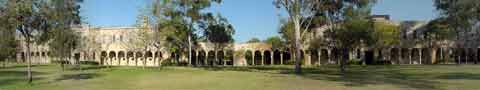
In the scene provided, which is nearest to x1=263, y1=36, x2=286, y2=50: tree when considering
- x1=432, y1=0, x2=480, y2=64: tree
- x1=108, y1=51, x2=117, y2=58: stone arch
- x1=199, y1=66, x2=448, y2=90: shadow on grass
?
x1=432, y1=0, x2=480, y2=64: tree

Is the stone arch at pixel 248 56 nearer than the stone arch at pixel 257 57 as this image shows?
Yes

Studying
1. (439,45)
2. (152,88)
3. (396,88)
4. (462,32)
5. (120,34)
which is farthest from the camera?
(120,34)

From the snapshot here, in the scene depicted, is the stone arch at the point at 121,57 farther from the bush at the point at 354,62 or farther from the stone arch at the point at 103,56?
the bush at the point at 354,62

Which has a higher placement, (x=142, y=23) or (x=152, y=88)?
(x=142, y=23)

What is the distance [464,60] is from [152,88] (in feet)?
213

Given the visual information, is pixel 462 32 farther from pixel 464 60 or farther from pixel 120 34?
pixel 120 34

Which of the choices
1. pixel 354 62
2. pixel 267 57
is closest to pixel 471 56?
pixel 354 62

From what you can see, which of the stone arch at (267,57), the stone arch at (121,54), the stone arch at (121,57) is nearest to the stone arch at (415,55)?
the stone arch at (267,57)

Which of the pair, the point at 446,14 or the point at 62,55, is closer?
the point at 62,55

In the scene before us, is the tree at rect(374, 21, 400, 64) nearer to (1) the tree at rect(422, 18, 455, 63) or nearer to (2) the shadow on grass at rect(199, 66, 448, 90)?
(1) the tree at rect(422, 18, 455, 63)

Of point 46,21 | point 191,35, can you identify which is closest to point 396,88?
point 46,21

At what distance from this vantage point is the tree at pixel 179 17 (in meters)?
52.9

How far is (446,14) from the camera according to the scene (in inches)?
2520

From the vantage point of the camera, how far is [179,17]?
2277 inches
